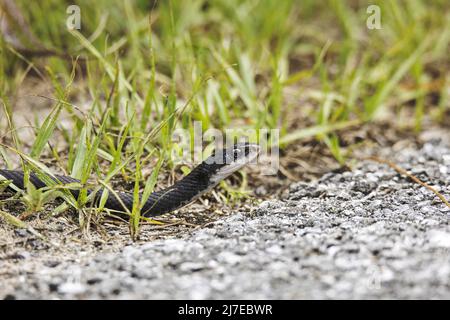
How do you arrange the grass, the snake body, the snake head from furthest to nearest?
the grass → the snake head → the snake body

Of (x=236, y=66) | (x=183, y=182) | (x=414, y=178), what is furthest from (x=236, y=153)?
(x=236, y=66)

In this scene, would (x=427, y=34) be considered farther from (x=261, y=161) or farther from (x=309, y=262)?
(x=309, y=262)

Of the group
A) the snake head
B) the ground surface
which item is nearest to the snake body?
the snake head

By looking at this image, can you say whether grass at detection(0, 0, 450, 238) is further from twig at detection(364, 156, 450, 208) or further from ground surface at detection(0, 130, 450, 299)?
ground surface at detection(0, 130, 450, 299)

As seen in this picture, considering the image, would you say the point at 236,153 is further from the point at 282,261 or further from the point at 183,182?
the point at 282,261

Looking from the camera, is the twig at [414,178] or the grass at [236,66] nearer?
the twig at [414,178]

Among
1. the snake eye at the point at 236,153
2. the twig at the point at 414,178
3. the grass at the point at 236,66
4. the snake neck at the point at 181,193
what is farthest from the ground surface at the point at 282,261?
the grass at the point at 236,66

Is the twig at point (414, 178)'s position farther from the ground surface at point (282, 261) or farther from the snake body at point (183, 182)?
the snake body at point (183, 182)
